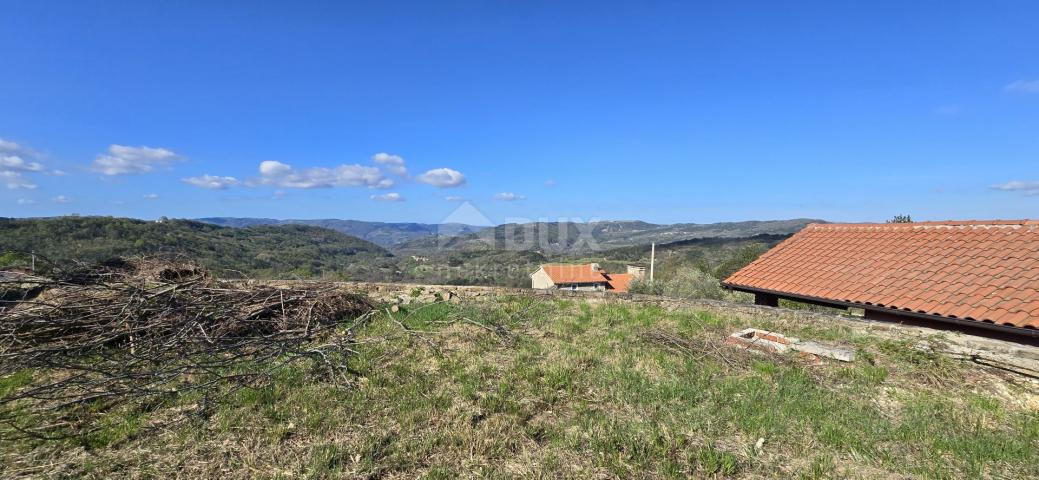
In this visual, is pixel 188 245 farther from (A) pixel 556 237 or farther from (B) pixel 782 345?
(B) pixel 782 345

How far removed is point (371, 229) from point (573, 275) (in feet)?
222

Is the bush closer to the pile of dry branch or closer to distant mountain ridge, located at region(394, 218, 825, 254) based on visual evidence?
distant mountain ridge, located at region(394, 218, 825, 254)

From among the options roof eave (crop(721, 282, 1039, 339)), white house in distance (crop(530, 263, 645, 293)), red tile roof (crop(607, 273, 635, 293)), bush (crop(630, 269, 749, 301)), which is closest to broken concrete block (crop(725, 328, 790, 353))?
roof eave (crop(721, 282, 1039, 339))

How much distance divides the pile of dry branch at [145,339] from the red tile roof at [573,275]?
25.2 metres

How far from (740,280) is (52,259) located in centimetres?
1252

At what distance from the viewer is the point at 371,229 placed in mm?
87688

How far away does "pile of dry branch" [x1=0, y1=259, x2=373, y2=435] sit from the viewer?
3.68 metres

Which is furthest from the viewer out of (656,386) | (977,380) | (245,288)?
(245,288)

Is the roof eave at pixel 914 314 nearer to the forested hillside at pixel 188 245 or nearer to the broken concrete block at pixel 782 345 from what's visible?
the broken concrete block at pixel 782 345

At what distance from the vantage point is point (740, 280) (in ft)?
30.6

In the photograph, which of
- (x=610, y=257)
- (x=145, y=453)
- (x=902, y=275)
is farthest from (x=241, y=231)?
(x=902, y=275)

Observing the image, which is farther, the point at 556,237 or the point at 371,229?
the point at 371,229

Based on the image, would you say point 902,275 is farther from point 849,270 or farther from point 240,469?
point 240,469

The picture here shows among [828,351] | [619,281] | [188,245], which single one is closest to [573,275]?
[619,281]
